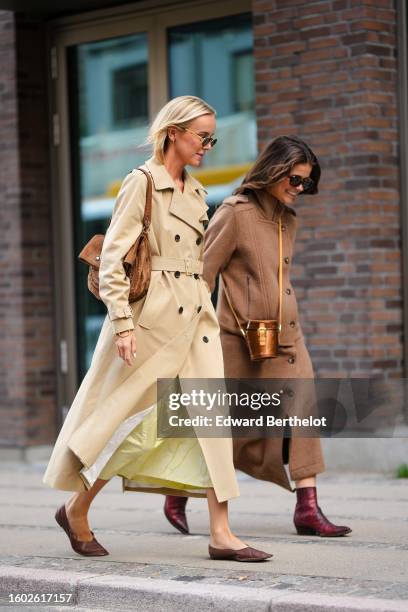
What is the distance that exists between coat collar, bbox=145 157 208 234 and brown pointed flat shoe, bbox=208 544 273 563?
1.44 m

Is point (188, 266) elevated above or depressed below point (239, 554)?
above

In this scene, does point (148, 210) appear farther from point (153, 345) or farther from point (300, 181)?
point (300, 181)

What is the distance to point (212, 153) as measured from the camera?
1092 centimetres

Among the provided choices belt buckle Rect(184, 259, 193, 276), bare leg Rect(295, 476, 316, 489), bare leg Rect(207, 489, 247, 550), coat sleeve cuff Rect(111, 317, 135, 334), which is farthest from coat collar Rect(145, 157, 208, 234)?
bare leg Rect(295, 476, 316, 489)

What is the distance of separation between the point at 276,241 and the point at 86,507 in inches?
63.9

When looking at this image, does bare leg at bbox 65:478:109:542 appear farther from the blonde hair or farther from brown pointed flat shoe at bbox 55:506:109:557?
the blonde hair

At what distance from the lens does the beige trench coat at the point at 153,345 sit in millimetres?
6133

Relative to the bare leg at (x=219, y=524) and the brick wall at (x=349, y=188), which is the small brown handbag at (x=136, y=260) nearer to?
the bare leg at (x=219, y=524)

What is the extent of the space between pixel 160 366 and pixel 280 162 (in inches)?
49.2

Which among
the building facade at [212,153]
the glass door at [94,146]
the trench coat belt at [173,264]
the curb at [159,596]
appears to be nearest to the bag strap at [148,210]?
the trench coat belt at [173,264]

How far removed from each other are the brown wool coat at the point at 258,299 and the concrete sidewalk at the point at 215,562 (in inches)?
15.2

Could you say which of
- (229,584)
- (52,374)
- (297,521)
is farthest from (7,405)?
(229,584)

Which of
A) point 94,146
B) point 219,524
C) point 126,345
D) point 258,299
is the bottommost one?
point 219,524

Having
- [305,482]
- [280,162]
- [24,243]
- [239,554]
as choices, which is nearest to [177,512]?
[305,482]
